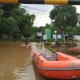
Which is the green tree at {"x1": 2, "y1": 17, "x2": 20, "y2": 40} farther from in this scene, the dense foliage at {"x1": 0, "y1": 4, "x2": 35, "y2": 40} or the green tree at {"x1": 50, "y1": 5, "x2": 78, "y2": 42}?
the green tree at {"x1": 50, "y1": 5, "x2": 78, "y2": 42}

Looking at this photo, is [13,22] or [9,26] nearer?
[9,26]

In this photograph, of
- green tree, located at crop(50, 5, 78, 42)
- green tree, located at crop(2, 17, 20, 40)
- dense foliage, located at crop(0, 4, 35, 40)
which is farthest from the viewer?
green tree, located at crop(50, 5, 78, 42)

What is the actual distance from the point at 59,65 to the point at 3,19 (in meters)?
42.5

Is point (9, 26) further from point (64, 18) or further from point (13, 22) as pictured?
point (64, 18)

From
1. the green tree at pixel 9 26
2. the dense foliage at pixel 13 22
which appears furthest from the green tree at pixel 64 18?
the green tree at pixel 9 26

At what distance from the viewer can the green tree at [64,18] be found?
56.6m

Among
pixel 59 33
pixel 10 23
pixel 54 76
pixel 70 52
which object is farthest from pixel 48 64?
pixel 59 33

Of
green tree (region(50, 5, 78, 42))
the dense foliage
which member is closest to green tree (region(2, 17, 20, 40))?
the dense foliage

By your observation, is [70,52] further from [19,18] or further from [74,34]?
[74,34]

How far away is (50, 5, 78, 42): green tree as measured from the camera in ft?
186

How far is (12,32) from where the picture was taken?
2147 inches

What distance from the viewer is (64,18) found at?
188 feet

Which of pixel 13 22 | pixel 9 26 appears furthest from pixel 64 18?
pixel 9 26

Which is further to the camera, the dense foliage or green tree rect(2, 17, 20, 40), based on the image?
the dense foliage
